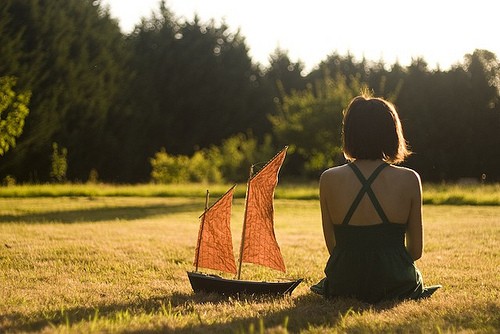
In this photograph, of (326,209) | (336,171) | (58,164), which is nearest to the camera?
(336,171)

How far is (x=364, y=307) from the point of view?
5039 millimetres

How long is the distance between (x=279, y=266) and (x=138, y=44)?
37.3 meters

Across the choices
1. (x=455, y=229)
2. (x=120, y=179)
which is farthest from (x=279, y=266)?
(x=120, y=179)

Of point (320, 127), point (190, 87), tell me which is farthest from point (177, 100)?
point (320, 127)

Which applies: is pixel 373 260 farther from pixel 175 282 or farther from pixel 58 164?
pixel 58 164

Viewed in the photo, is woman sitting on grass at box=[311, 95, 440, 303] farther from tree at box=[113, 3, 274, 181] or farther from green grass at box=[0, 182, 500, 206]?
tree at box=[113, 3, 274, 181]

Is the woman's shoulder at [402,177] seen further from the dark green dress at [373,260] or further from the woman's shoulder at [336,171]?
the woman's shoulder at [336,171]

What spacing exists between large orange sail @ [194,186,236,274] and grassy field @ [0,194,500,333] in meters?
0.43

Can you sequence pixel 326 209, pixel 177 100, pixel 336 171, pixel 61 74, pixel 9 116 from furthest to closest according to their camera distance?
pixel 177 100, pixel 61 74, pixel 9 116, pixel 326 209, pixel 336 171

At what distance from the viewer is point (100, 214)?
16.8m

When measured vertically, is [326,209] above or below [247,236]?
above

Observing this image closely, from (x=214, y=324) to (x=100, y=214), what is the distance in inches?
509

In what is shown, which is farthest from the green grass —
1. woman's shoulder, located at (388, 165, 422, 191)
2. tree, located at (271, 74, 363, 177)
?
woman's shoulder, located at (388, 165, 422, 191)

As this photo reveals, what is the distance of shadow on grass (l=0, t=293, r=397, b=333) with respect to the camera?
425 cm
